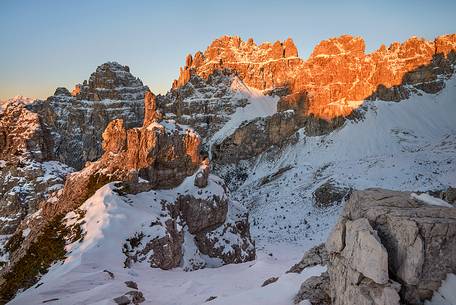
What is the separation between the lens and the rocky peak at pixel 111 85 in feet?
474

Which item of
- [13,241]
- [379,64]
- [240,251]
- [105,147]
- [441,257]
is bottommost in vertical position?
[240,251]

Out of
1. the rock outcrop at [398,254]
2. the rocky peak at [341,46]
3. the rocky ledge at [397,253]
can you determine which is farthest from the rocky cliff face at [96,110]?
the rock outcrop at [398,254]

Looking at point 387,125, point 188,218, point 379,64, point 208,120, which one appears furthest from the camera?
point 208,120

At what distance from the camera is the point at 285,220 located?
63406 millimetres

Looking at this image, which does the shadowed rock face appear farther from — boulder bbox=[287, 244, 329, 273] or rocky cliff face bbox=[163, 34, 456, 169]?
boulder bbox=[287, 244, 329, 273]

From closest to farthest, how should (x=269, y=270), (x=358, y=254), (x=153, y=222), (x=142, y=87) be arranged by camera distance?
(x=358, y=254) → (x=269, y=270) → (x=153, y=222) → (x=142, y=87)

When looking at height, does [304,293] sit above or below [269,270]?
above

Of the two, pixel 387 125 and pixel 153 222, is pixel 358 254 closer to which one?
pixel 153 222

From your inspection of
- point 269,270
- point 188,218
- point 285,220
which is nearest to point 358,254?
point 269,270

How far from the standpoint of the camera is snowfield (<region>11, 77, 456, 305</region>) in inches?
688

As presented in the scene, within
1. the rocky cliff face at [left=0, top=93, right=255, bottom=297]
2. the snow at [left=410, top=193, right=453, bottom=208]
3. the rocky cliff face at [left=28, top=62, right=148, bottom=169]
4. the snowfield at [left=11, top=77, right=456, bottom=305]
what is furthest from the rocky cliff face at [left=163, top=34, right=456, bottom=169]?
the snow at [left=410, top=193, right=453, bottom=208]

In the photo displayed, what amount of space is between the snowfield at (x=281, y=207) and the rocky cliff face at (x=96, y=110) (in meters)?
39.3

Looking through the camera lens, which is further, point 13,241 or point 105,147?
point 105,147

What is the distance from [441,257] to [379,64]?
12089 cm
